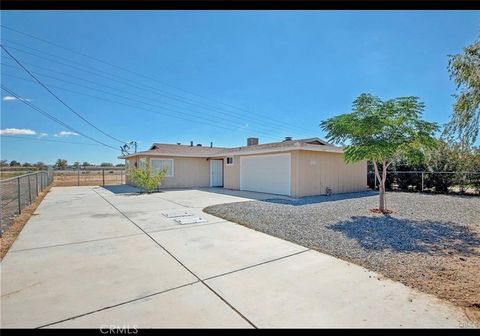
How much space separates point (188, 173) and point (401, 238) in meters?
15.3

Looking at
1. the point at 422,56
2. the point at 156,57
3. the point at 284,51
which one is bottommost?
the point at 422,56

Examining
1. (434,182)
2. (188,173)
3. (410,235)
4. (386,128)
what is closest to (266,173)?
(386,128)

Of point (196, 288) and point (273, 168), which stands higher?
point (273, 168)

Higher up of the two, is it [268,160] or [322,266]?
[268,160]

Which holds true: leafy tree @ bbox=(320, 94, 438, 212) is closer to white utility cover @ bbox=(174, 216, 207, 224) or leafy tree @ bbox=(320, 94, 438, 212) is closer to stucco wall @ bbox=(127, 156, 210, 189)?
white utility cover @ bbox=(174, 216, 207, 224)

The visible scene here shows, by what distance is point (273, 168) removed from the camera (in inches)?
522

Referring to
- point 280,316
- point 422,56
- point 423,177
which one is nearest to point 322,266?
point 280,316

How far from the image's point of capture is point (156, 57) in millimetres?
12039

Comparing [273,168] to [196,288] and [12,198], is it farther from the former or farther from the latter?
[12,198]

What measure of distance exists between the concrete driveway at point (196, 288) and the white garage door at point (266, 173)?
7575 millimetres

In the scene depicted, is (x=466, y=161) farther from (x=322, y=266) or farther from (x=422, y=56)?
(x=322, y=266)

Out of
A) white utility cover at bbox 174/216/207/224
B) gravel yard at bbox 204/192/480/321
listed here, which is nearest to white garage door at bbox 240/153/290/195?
gravel yard at bbox 204/192/480/321
